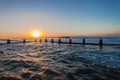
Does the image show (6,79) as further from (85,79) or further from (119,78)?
(119,78)

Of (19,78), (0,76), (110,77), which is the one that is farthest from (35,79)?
(110,77)

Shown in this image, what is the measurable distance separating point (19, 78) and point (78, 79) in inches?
110

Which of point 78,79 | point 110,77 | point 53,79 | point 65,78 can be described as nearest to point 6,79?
point 53,79

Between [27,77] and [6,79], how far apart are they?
37.7 inches

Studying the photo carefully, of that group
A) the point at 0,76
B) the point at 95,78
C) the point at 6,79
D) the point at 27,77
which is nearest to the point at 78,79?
the point at 95,78

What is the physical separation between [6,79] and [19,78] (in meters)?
0.58

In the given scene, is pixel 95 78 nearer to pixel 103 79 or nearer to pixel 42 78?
pixel 103 79

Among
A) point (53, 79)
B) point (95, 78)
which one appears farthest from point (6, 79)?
point (95, 78)

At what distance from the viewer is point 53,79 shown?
6.58m

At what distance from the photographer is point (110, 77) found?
6902 millimetres

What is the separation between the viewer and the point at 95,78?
22.2ft

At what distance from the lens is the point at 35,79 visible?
21.4 ft

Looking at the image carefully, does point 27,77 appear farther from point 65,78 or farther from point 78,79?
point 78,79

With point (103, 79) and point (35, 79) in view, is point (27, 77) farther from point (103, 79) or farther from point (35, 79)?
point (103, 79)
